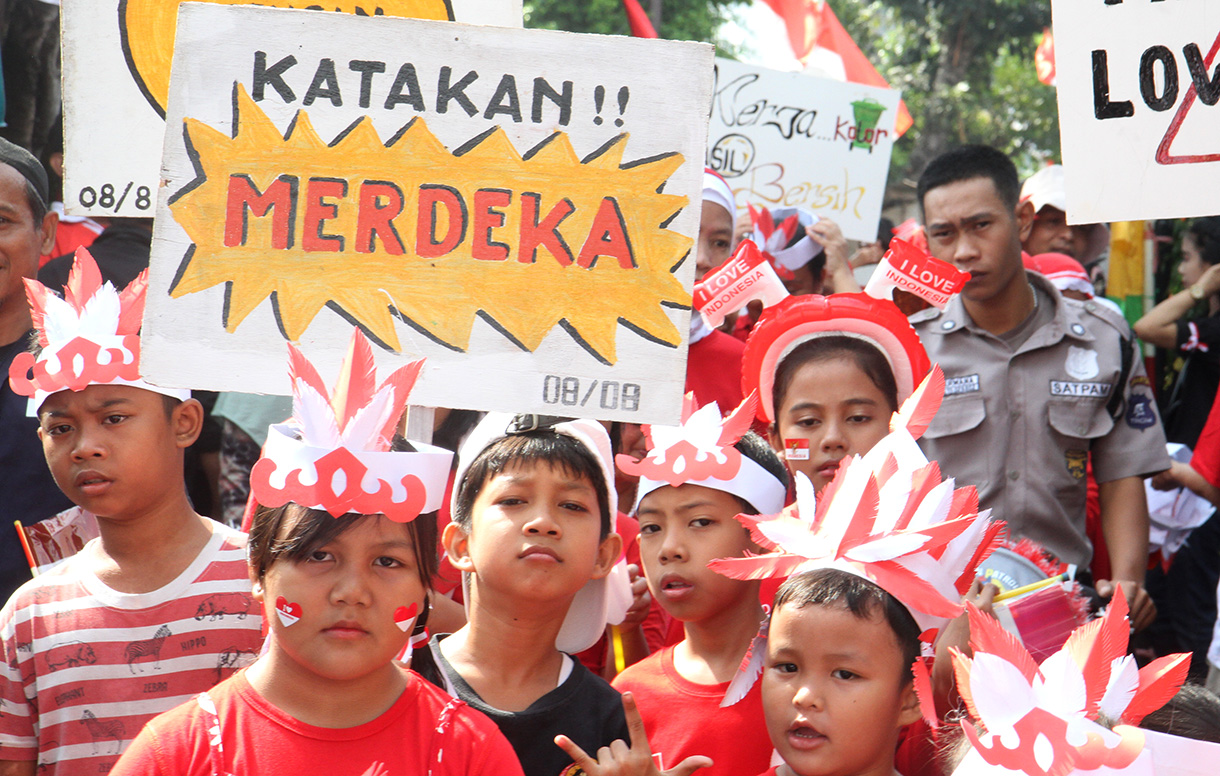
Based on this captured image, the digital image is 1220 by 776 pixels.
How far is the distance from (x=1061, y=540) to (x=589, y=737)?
1953 mm

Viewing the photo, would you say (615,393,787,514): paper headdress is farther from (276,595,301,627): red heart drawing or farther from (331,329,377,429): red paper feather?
(276,595,301,627): red heart drawing

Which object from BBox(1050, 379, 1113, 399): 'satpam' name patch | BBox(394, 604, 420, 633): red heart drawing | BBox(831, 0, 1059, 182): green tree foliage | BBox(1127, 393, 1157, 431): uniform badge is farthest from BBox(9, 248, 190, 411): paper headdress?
BBox(831, 0, 1059, 182): green tree foliage

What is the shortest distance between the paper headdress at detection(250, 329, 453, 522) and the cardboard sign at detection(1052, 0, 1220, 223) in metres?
1.59

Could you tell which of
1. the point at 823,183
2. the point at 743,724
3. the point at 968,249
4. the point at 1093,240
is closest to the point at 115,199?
the point at 743,724

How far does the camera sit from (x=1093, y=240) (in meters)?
6.58

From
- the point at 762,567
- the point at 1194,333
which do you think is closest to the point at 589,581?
the point at 762,567

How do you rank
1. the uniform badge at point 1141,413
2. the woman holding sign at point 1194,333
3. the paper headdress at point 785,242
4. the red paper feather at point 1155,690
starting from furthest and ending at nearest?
the woman holding sign at point 1194,333, the paper headdress at point 785,242, the uniform badge at point 1141,413, the red paper feather at point 1155,690

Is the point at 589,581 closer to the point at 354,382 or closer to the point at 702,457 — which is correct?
the point at 702,457

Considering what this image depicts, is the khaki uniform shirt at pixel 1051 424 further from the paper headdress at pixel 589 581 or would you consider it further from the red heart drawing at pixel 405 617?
the red heart drawing at pixel 405 617

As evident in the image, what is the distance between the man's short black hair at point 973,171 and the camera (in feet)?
14.1

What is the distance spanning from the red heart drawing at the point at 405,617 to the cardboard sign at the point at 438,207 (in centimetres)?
44

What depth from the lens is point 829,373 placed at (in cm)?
335

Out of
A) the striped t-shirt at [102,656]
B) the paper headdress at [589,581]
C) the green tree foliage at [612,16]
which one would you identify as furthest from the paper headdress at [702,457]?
the green tree foliage at [612,16]

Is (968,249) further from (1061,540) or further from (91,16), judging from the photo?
(91,16)
